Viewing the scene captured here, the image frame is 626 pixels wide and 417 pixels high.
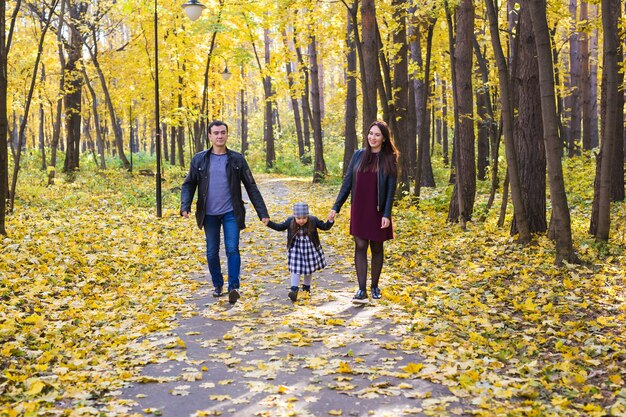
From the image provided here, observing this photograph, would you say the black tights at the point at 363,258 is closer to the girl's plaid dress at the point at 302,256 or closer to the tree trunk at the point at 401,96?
the girl's plaid dress at the point at 302,256

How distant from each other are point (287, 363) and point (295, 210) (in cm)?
254

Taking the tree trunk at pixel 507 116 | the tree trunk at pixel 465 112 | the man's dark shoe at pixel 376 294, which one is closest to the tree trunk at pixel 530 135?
the tree trunk at pixel 507 116

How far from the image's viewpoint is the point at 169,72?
90.2ft

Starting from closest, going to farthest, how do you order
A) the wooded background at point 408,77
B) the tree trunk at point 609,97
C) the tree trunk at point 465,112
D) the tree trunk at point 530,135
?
1. the tree trunk at point 609,97
2. the wooded background at point 408,77
3. the tree trunk at point 530,135
4. the tree trunk at point 465,112

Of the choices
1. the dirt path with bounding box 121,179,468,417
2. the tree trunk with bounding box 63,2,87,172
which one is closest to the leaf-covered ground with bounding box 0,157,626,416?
the dirt path with bounding box 121,179,468,417

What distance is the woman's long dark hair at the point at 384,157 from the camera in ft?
23.6

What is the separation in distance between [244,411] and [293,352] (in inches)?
55.1

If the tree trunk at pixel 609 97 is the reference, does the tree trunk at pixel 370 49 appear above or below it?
above

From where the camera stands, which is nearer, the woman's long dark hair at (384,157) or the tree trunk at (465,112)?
the woman's long dark hair at (384,157)

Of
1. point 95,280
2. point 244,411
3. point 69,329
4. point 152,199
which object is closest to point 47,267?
point 95,280

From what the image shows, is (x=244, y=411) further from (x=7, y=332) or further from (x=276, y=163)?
(x=276, y=163)

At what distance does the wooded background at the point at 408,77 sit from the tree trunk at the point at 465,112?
1.4 inches

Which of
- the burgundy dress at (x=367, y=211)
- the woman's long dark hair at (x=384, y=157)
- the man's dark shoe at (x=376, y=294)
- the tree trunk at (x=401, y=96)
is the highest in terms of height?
the tree trunk at (x=401, y=96)

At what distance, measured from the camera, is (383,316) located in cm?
690
